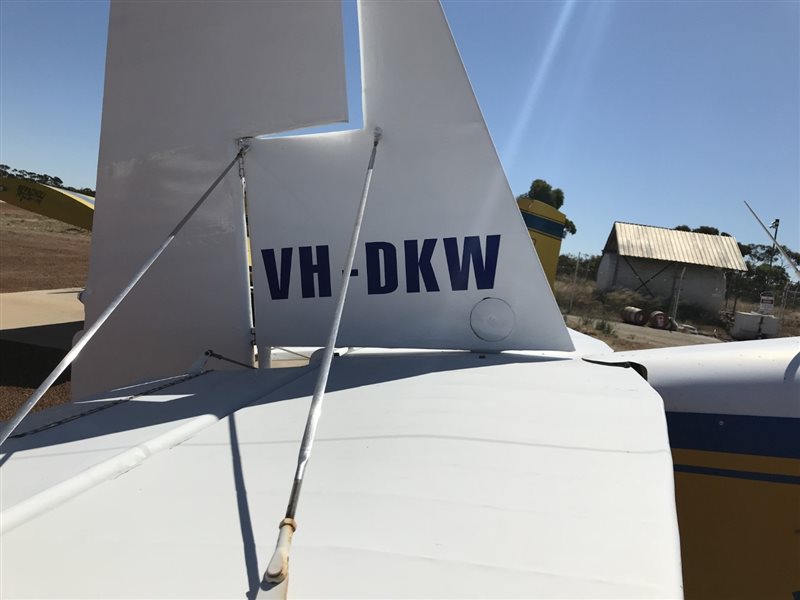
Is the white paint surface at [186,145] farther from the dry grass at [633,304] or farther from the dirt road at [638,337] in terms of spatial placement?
the dry grass at [633,304]

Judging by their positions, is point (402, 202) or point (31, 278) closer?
point (402, 202)

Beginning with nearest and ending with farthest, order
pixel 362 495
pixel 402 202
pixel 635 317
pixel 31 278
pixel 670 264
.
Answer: pixel 362 495, pixel 402 202, pixel 31 278, pixel 635 317, pixel 670 264

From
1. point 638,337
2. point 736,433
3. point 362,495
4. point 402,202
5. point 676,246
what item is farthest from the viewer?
point 676,246

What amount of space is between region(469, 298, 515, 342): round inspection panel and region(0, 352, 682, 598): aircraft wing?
1.73ft

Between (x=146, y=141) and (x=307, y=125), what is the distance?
0.84 metres

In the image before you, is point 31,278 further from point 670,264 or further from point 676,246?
point 676,246

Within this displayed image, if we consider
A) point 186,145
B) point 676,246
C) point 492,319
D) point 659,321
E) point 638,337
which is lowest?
point 638,337

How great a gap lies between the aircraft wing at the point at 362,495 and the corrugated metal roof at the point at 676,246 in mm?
21820

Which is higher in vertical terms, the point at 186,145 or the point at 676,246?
the point at 676,246

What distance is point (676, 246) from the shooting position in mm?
21719

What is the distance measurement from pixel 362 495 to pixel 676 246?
2408 centimetres

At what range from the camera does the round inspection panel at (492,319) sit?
2.37m

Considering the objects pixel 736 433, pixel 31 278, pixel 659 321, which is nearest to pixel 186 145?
pixel 736 433

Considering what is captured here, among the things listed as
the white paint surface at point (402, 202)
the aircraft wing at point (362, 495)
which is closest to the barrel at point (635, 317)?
the white paint surface at point (402, 202)
